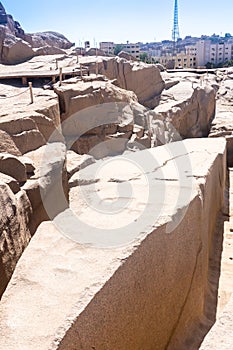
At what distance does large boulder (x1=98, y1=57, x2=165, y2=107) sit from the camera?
1634 cm

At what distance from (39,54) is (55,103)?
10.8 meters

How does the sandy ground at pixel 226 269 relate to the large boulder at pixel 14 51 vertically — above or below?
below

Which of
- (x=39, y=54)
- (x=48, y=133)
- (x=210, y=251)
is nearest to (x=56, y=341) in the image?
(x=210, y=251)

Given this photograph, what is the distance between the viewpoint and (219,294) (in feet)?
10.0

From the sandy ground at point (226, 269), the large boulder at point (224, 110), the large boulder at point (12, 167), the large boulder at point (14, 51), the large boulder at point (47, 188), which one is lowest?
the large boulder at point (224, 110)

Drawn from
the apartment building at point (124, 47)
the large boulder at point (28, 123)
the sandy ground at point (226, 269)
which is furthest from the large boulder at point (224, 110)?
the apartment building at point (124, 47)

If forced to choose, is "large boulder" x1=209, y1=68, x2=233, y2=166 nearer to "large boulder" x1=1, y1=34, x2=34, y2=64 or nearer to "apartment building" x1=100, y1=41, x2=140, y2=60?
"large boulder" x1=1, y1=34, x2=34, y2=64

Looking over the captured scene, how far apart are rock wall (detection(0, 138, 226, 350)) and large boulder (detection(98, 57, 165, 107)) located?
13680 millimetres

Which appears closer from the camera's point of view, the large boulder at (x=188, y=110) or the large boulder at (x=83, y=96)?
the large boulder at (x=83, y=96)

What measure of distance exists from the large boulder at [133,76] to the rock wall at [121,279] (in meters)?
13.7

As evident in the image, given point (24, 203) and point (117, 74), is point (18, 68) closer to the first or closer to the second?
point (117, 74)

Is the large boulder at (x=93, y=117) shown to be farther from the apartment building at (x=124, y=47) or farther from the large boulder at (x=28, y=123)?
the apartment building at (x=124, y=47)

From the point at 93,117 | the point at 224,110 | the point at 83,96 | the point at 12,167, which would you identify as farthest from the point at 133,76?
the point at 12,167

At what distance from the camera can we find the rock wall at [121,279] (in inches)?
66.7
